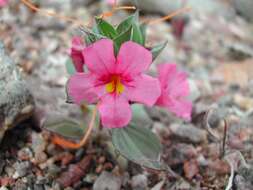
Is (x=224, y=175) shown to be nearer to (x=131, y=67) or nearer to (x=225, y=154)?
(x=225, y=154)

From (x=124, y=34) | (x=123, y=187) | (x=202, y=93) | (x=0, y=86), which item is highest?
(x=124, y=34)

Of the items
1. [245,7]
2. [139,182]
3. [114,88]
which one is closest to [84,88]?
[114,88]

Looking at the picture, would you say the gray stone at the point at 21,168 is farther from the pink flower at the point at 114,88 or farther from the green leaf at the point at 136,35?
the green leaf at the point at 136,35

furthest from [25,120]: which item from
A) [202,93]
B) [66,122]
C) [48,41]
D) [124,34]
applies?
[202,93]

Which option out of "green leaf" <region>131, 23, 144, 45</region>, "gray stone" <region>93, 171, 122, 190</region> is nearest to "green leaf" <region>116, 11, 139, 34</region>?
"green leaf" <region>131, 23, 144, 45</region>

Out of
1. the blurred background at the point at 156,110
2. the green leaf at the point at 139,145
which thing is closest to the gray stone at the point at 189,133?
the blurred background at the point at 156,110

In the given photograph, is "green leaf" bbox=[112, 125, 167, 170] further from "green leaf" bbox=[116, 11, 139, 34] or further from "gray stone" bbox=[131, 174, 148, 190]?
"green leaf" bbox=[116, 11, 139, 34]
